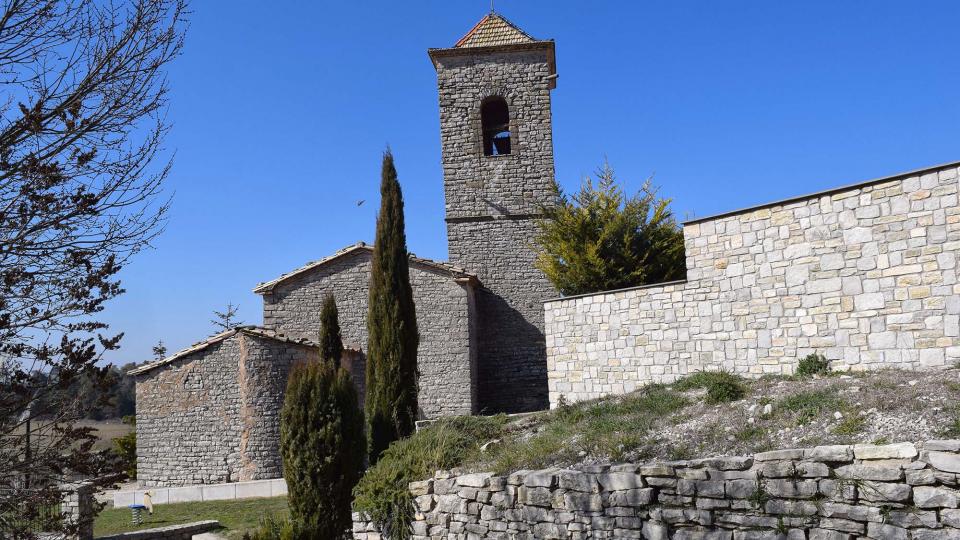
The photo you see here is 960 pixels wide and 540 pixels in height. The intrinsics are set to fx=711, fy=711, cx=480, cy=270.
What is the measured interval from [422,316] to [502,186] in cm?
470

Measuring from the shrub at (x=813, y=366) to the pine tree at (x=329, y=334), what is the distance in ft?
26.9

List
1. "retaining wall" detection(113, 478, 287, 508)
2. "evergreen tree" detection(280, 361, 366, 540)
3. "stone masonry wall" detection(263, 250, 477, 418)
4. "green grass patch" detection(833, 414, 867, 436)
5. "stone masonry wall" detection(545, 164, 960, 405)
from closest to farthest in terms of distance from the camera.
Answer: "green grass patch" detection(833, 414, 867, 436)
"stone masonry wall" detection(545, 164, 960, 405)
"evergreen tree" detection(280, 361, 366, 540)
"retaining wall" detection(113, 478, 287, 508)
"stone masonry wall" detection(263, 250, 477, 418)

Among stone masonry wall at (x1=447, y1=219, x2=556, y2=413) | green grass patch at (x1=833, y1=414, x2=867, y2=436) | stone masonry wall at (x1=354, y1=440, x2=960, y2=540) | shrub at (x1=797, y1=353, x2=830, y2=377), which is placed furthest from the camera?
stone masonry wall at (x1=447, y1=219, x2=556, y2=413)

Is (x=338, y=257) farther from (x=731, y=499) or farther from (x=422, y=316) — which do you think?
(x=731, y=499)

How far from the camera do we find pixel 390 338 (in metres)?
13.3

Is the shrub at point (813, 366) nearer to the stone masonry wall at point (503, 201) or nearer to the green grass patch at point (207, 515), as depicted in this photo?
the green grass patch at point (207, 515)

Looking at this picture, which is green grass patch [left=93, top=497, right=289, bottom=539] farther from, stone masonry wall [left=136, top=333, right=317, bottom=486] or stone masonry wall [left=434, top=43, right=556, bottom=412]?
stone masonry wall [left=434, top=43, right=556, bottom=412]

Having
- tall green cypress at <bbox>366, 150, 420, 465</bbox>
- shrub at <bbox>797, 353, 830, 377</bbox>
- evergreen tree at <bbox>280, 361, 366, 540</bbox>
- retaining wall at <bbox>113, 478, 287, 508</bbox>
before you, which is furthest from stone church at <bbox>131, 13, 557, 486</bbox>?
shrub at <bbox>797, 353, 830, 377</bbox>

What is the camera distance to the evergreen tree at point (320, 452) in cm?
1002

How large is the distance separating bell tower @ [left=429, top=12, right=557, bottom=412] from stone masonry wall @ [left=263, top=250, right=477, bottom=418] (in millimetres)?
1666

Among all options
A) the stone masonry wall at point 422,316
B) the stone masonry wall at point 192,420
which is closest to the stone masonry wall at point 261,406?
the stone masonry wall at point 192,420

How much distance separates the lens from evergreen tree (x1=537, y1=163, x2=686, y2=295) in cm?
1559

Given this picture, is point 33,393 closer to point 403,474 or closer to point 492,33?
point 403,474

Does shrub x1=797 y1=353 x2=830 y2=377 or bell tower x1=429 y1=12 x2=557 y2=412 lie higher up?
bell tower x1=429 y1=12 x2=557 y2=412
